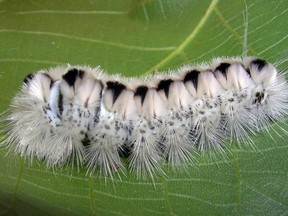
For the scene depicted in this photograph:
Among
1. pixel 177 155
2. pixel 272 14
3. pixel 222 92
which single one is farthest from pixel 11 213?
pixel 272 14

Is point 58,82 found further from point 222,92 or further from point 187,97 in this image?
point 222,92

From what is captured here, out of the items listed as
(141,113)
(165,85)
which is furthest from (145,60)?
(141,113)

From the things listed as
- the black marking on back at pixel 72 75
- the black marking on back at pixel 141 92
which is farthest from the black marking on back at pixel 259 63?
the black marking on back at pixel 72 75

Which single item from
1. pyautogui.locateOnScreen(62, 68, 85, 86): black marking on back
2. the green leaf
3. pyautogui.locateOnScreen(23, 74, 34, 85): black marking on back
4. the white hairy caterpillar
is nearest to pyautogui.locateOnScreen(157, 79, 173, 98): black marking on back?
the white hairy caterpillar

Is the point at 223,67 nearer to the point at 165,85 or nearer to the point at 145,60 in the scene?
the point at 165,85

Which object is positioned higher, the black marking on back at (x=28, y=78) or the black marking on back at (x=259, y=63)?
the black marking on back at (x=259, y=63)

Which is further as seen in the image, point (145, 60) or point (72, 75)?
point (145, 60)

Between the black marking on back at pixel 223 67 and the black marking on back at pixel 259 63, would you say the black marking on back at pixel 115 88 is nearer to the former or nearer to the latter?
the black marking on back at pixel 223 67
